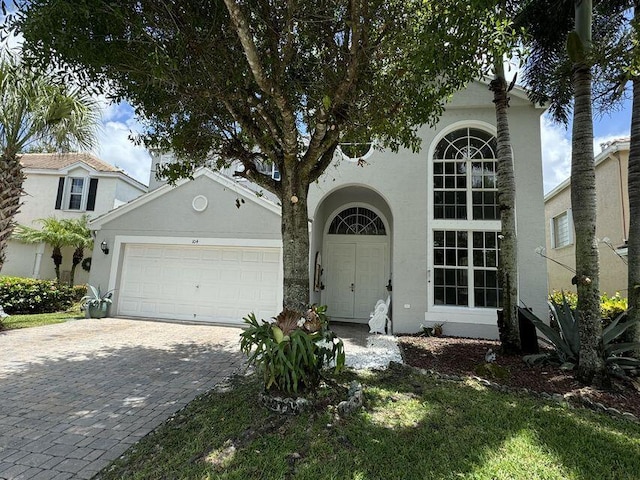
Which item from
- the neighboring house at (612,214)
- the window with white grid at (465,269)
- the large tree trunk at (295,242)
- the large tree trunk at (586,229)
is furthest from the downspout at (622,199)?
the large tree trunk at (295,242)

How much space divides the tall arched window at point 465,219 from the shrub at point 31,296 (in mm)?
13427

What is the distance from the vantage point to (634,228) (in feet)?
20.4

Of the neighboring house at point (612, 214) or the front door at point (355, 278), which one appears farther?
the front door at point (355, 278)

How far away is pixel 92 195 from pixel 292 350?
17.2 m

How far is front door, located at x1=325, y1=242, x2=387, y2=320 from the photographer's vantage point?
12078 millimetres

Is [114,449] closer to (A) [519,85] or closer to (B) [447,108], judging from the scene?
(B) [447,108]

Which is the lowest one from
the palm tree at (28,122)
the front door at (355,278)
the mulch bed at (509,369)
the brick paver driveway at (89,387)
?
the brick paver driveway at (89,387)

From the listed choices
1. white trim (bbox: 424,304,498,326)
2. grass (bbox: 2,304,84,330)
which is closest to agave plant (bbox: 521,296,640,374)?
white trim (bbox: 424,304,498,326)

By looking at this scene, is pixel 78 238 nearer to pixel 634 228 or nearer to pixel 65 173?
pixel 65 173

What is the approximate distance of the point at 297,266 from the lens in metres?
5.08

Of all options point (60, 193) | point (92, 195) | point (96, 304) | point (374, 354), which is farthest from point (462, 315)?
point (60, 193)

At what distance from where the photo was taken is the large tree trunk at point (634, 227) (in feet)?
A: 19.5

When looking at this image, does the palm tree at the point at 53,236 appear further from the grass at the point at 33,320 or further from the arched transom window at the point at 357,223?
the arched transom window at the point at 357,223

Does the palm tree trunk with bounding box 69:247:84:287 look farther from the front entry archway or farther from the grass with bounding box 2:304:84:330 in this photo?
the front entry archway
